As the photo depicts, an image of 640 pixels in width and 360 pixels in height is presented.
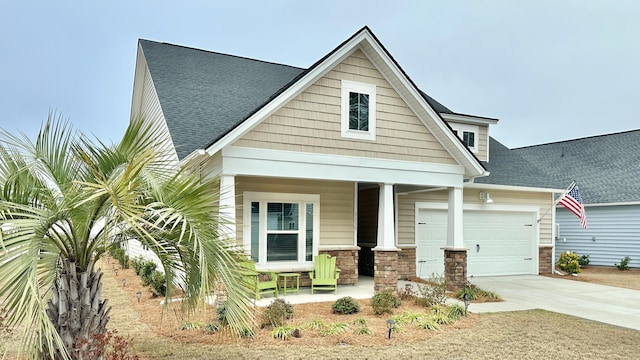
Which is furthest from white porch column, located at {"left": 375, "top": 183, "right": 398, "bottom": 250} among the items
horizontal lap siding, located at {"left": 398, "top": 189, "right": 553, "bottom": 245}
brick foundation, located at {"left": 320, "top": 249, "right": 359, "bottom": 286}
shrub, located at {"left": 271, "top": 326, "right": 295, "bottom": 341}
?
shrub, located at {"left": 271, "top": 326, "right": 295, "bottom": 341}

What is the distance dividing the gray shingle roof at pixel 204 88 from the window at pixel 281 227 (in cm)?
196

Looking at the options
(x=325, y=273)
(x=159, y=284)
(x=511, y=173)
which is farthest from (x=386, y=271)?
(x=511, y=173)

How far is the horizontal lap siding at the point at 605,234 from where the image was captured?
1842 cm

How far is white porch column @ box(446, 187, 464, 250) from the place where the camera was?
11664 millimetres

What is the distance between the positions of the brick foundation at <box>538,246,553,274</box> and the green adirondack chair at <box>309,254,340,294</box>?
877 centimetres

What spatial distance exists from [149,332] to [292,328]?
2.29 m

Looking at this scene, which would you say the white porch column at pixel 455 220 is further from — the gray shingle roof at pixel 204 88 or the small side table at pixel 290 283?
the small side table at pixel 290 283

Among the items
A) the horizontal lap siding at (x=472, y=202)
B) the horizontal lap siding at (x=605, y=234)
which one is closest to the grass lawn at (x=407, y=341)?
the horizontal lap siding at (x=472, y=202)

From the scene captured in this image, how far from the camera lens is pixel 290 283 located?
11477 mm

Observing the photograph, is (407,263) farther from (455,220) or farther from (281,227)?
(281,227)

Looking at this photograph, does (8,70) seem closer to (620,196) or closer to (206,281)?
(206,281)

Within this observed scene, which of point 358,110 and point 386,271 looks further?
point 358,110

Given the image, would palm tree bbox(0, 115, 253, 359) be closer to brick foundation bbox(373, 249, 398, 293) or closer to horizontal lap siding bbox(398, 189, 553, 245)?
brick foundation bbox(373, 249, 398, 293)

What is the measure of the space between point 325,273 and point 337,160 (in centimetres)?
267
